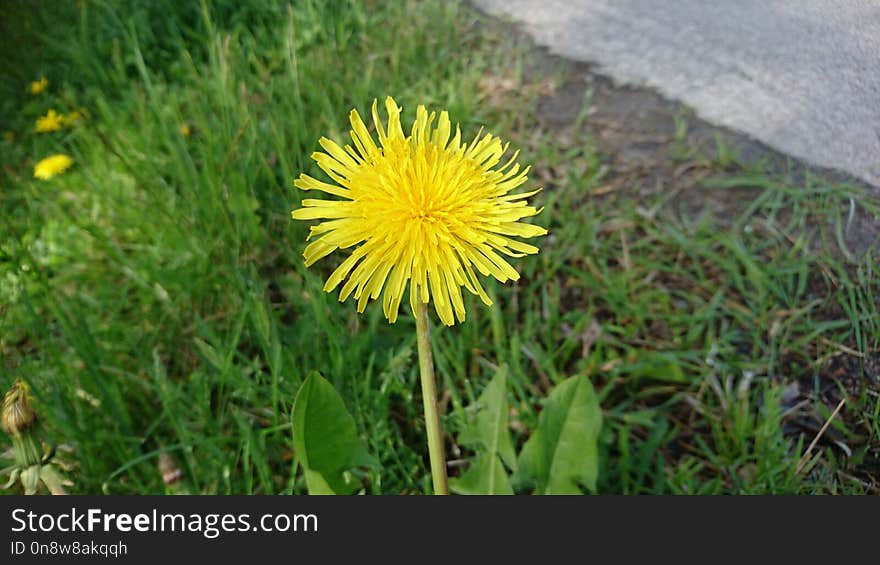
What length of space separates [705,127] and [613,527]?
2.68 ft

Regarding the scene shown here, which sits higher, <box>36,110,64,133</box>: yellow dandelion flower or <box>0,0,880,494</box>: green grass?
<box>36,110,64,133</box>: yellow dandelion flower

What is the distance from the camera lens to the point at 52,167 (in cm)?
144

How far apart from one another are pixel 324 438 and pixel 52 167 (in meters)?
1.09

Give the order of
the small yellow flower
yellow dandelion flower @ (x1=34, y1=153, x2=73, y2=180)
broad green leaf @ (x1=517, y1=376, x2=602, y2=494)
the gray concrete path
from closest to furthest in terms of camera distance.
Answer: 1. the gray concrete path
2. broad green leaf @ (x1=517, y1=376, x2=602, y2=494)
3. yellow dandelion flower @ (x1=34, y1=153, x2=73, y2=180)
4. the small yellow flower

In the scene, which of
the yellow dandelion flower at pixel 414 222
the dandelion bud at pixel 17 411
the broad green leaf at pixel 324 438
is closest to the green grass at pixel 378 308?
the broad green leaf at pixel 324 438

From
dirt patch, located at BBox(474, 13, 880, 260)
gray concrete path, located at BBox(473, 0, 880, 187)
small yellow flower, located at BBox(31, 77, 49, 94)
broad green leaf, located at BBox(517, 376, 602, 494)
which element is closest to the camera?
gray concrete path, located at BBox(473, 0, 880, 187)

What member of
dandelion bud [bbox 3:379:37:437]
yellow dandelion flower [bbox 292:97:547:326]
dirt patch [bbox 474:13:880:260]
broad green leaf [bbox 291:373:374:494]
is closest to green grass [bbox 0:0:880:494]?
dirt patch [bbox 474:13:880:260]

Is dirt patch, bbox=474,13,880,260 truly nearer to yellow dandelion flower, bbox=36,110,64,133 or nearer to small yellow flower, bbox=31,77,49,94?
yellow dandelion flower, bbox=36,110,64,133

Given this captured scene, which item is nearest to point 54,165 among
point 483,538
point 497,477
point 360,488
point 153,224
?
point 153,224

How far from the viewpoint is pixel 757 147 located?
100 cm

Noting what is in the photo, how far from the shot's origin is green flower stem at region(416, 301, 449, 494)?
1.88 feet

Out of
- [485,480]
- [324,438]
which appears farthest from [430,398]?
[485,480]

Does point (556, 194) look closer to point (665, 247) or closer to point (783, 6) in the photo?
point (665, 247)

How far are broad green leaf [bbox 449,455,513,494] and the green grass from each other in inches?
3.7
